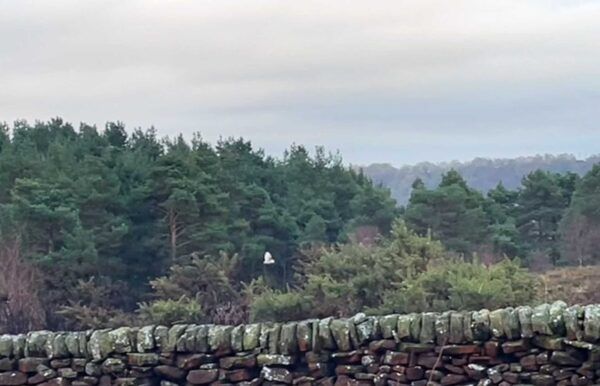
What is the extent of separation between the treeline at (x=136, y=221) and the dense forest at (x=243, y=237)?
0.15ft

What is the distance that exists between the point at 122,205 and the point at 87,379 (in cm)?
1687

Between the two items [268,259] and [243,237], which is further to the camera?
[243,237]

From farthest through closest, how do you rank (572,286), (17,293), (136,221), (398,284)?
(136,221), (17,293), (572,286), (398,284)

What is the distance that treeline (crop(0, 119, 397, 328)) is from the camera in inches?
813

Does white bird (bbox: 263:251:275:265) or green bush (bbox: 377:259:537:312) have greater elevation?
white bird (bbox: 263:251:275:265)

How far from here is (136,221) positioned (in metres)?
23.5

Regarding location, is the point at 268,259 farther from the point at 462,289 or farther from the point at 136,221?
the point at 462,289

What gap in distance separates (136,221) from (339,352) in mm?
17440

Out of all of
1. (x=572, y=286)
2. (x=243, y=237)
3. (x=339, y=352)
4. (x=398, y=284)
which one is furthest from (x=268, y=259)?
(x=339, y=352)

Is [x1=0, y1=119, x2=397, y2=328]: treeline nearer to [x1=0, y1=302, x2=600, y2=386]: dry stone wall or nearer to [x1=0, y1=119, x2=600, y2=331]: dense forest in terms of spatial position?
[x1=0, y1=119, x2=600, y2=331]: dense forest

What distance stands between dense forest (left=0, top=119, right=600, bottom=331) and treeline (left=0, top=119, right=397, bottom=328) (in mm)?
45

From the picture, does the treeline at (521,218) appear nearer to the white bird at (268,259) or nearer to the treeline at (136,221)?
the treeline at (136,221)

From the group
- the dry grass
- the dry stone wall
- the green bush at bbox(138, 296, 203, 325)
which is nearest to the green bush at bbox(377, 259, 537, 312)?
the dry grass

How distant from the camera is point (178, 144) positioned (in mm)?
28047
